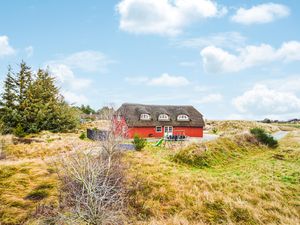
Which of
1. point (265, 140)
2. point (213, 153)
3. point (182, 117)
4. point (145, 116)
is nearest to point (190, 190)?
→ point (213, 153)

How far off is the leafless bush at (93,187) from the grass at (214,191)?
1293 mm

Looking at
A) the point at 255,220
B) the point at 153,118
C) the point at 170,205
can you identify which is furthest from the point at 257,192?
the point at 153,118

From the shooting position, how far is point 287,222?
960cm

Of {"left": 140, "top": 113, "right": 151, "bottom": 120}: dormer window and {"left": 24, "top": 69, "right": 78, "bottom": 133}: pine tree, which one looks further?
{"left": 140, "top": 113, "right": 151, "bottom": 120}: dormer window

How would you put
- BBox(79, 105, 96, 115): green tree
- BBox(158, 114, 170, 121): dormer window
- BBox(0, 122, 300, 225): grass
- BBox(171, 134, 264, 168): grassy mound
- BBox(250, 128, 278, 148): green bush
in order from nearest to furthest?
BBox(0, 122, 300, 225): grass, BBox(171, 134, 264, 168): grassy mound, BBox(250, 128, 278, 148): green bush, BBox(158, 114, 170, 121): dormer window, BBox(79, 105, 96, 115): green tree

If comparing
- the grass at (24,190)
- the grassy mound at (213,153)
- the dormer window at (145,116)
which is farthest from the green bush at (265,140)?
the grass at (24,190)

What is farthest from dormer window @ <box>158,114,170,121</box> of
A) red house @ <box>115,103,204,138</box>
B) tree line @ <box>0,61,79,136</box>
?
tree line @ <box>0,61,79,136</box>

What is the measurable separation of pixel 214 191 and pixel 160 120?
23726mm

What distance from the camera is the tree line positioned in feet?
110

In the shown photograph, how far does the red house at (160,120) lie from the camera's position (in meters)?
34.6

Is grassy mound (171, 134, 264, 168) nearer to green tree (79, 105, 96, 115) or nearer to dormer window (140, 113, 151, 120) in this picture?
dormer window (140, 113, 151, 120)

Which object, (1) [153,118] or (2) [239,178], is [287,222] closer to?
(2) [239,178]

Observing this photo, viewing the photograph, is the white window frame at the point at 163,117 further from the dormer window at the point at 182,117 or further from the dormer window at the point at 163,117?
the dormer window at the point at 182,117

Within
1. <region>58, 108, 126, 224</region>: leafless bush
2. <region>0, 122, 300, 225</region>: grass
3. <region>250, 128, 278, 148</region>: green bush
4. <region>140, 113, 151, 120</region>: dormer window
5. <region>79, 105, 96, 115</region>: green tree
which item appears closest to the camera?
<region>58, 108, 126, 224</region>: leafless bush
